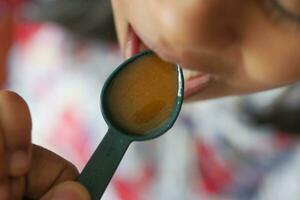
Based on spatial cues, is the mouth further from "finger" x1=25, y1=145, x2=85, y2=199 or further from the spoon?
"finger" x1=25, y1=145, x2=85, y2=199

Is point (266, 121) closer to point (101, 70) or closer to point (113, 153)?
point (101, 70)

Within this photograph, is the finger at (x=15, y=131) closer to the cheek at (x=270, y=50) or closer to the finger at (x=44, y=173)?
the finger at (x=44, y=173)

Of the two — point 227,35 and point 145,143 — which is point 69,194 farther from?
point 145,143

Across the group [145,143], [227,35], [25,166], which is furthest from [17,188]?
[145,143]

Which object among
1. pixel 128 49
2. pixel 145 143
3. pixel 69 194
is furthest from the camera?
pixel 145 143

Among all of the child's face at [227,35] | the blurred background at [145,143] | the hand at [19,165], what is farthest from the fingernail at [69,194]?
the blurred background at [145,143]

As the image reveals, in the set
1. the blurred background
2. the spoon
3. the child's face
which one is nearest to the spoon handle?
the spoon
